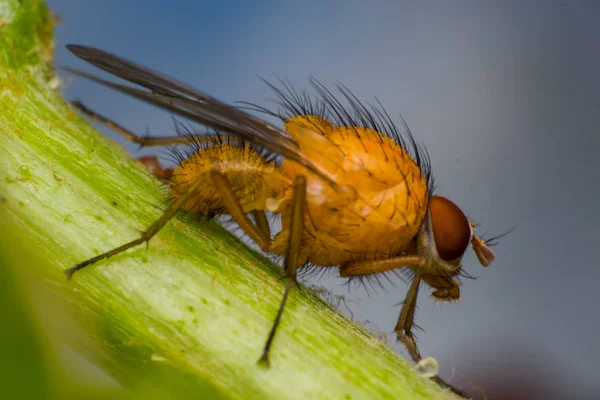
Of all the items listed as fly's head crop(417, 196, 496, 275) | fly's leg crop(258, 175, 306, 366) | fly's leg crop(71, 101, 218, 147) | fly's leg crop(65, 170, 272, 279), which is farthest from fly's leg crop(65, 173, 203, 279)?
fly's head crop(417, 196, 496, 275)

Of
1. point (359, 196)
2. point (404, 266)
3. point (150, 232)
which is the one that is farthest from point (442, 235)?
point (150, 232)

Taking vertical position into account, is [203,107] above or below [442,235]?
below

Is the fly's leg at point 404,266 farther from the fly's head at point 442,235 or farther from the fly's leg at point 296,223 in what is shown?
the fly's leg at point 296,223

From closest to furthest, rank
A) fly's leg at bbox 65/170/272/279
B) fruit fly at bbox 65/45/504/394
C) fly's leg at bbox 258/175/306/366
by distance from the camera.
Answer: fly's leg at bbox 65/170/272/279 < fly's leg at bbox 258/175/306/366 < fruit fly at bbox 65/45/504/394

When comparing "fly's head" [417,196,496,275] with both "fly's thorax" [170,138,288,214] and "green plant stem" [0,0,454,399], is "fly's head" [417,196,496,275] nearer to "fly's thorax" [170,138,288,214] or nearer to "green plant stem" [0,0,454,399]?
"fly's thorax" [170,138,288,214]

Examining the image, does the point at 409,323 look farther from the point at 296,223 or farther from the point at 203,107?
the point at 203,107

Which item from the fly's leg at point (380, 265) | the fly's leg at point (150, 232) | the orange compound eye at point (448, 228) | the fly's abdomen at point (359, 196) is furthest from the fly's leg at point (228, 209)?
the orange compound eye at point (448, 228)
